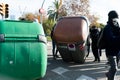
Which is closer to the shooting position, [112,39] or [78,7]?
[112,39]

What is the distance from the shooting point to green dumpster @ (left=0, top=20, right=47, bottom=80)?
7680 millimetres

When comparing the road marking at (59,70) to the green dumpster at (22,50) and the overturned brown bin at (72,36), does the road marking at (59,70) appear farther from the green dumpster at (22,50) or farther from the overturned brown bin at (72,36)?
the green dumpster at (22,50)

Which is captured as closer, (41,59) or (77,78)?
(41,59)

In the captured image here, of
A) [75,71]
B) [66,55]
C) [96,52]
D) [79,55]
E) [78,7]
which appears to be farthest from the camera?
[78,7]

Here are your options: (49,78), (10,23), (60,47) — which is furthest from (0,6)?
(10,23)

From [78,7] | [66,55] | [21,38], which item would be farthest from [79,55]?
[78,7]

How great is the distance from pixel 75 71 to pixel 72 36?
59.1 inches

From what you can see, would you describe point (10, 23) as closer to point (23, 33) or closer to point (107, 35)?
point (23, 33)

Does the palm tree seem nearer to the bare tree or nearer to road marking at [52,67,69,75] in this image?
the bare tree

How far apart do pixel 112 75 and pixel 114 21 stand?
1.21 metres

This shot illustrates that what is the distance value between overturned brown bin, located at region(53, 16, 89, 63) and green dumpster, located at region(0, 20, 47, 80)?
4718 millimetres

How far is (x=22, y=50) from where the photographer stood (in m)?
7.81

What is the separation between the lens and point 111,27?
8.12 metres

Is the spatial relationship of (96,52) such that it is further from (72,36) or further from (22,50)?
(22,50)
